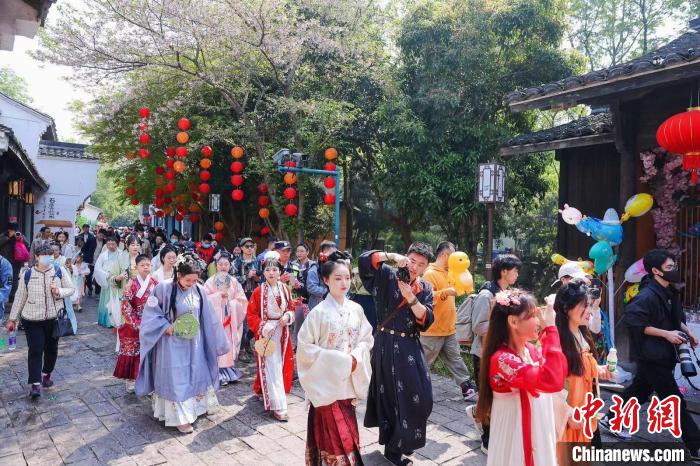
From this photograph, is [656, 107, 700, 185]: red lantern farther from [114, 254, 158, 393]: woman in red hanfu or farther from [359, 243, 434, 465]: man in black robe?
[114, 254, 158, 393]: woman in red hanfu

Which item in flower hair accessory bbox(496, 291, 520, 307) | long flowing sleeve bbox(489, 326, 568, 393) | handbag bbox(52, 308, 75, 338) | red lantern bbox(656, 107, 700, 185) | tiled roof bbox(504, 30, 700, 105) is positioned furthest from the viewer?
handbag bbox(52, 308, 75, 338)

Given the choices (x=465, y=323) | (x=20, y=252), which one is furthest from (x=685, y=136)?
(x=20, y=252)

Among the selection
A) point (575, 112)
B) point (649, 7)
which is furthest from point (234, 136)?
point (649, 7)

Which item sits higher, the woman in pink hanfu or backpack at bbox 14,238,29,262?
backpack at bbox 14,238,29,262

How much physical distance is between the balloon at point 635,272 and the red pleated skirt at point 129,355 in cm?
620

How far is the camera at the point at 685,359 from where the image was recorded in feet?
14.2

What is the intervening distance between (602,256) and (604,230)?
350 millimetres

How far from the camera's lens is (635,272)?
666 centimetres

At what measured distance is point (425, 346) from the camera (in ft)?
19.0

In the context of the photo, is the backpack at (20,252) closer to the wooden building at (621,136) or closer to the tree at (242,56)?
the tree at (242,56)

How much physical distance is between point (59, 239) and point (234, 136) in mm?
5057

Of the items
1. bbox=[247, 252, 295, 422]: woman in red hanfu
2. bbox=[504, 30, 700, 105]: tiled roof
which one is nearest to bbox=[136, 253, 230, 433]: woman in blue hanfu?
bbox=[247, 252, 295, 422]: woman in red hanfu

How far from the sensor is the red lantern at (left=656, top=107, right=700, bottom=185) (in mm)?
5211

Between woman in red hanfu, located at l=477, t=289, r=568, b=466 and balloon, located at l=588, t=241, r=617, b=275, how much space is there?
13.9 ft
